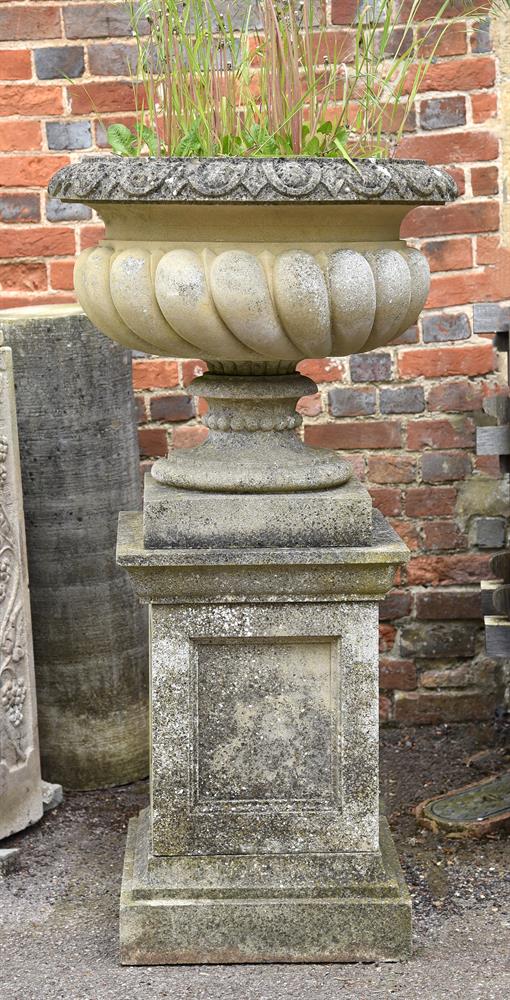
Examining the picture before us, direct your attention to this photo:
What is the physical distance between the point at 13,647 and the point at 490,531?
145cm

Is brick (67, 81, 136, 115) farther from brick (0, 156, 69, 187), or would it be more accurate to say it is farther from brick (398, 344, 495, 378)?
brick (398, 344, 495, 378)

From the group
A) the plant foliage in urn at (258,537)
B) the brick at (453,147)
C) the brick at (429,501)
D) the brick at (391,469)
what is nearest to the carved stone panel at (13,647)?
the plant foliage in urn at (258,537)

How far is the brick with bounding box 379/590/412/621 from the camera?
3855 millimetres

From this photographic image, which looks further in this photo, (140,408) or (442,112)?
(140,408)

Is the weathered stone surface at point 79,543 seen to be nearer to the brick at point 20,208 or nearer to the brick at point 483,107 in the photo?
the brick at point 20,208

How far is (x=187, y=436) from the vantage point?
3.75 meters

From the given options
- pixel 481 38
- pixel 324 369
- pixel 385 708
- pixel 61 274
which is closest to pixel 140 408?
pixel 61 274

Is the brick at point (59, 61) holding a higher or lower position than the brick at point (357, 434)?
higher

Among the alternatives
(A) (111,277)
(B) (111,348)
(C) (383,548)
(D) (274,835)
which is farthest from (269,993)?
(B) (111,348)

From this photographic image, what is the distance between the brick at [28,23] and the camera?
3.53 metres

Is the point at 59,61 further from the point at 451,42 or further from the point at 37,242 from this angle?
the point at 451,42

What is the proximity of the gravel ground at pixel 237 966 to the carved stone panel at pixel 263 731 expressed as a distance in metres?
0.25

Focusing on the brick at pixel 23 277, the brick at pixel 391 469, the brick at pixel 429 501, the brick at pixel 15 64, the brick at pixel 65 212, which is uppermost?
the brick at pixel 15 64

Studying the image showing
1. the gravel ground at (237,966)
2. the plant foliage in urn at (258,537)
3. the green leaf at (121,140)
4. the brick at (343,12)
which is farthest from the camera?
the brick at (343,12)
